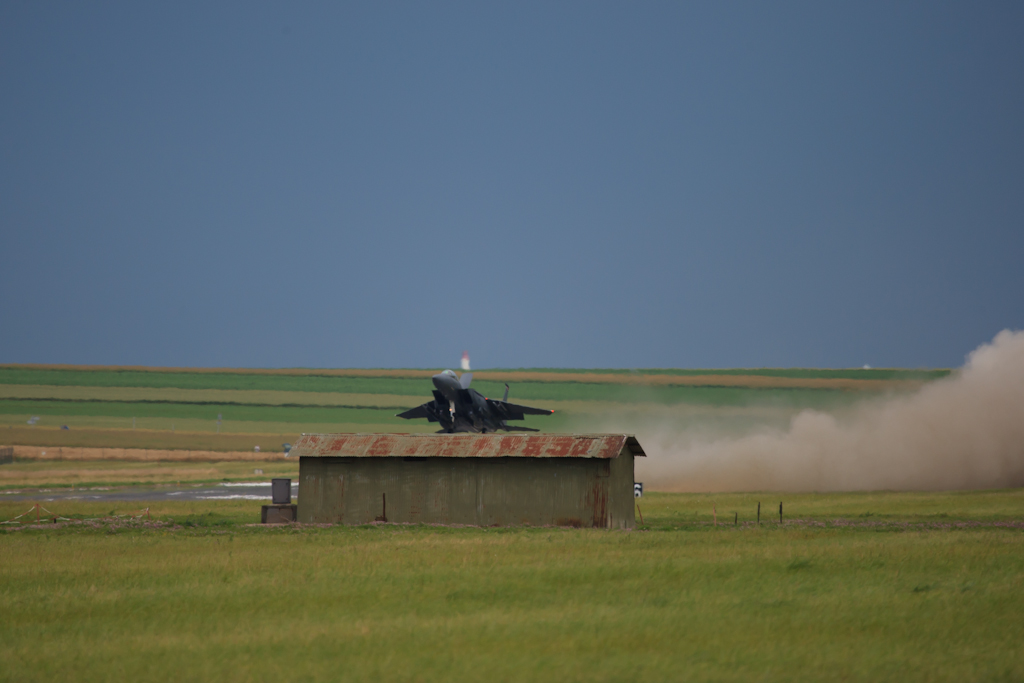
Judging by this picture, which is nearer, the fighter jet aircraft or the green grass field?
the fighter jet aircraft

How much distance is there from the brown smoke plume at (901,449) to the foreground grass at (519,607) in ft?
133

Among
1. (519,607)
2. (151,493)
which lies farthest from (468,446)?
(151,493)

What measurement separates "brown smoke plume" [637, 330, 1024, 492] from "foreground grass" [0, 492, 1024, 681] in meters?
40.4

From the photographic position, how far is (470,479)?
54.6 metres

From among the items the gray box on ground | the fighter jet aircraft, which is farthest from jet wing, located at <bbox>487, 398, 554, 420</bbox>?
the gray box on ground

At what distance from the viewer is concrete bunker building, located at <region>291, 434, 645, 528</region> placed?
52.6 metres

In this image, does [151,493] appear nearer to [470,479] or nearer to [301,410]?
[470,479]

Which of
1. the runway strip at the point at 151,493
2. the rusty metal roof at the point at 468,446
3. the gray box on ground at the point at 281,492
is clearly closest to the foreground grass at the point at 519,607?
the rusty metal roof at the point at 468,446

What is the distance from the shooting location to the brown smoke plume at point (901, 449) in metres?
81.6

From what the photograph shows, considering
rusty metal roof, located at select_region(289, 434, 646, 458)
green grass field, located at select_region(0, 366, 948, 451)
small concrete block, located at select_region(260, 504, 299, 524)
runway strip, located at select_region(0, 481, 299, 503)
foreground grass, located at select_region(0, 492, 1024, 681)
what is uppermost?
green grass field, located at select_region(0, 366, 948, 451)

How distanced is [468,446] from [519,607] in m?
27.0

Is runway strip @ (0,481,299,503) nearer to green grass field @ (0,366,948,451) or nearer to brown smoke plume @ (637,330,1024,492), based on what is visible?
brown smoke plume @ (637,330,1024,492)

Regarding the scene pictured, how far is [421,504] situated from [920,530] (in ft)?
78.6

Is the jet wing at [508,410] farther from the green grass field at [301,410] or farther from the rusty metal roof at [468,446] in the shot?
the green grass field at [301,410]
